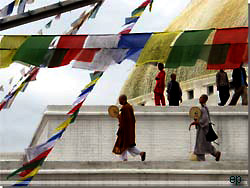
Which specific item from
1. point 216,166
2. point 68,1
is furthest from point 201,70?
point 68,1

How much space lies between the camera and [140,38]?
12.2 m

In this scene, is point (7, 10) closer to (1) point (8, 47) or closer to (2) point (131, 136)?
(1) point (8, 47)

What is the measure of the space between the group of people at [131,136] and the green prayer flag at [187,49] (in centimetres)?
174

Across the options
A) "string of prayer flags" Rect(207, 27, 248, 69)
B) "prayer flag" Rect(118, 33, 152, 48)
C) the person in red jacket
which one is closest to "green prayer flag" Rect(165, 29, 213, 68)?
"string of prayer flags" Rect(207, 27, 248, 69)

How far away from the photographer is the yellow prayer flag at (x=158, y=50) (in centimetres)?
1210

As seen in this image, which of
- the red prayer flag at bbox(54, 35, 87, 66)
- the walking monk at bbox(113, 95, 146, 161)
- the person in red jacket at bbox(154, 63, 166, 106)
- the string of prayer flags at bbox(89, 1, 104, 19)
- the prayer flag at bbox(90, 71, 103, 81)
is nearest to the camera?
the prayer flag at bbox(90, 71, 103, 81)

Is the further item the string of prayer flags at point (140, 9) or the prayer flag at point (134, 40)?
the prayer flag at point (134, 40)

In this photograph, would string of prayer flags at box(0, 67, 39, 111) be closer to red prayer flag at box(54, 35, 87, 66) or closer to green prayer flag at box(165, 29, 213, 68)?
red prayer flag at box(54, 35, 87, 66)

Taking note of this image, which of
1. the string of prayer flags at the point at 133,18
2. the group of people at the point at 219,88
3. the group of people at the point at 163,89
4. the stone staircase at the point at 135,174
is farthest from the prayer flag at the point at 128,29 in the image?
the group of people at the point at 163,89

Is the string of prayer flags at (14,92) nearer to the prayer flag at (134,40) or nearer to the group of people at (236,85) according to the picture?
the prayer flag at (134,40)

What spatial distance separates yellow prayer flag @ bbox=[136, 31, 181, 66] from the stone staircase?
5.51 feet

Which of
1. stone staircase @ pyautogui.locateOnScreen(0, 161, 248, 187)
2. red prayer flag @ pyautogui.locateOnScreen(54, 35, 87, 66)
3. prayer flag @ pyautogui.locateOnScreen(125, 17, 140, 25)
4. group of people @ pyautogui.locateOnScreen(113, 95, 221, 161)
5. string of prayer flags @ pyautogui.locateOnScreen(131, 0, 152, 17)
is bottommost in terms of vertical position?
stone staircase @ pyautogui.locateOnScreen(0, 161, 248, 187)

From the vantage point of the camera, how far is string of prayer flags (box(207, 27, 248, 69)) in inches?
483

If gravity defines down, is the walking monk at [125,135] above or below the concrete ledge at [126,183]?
above
